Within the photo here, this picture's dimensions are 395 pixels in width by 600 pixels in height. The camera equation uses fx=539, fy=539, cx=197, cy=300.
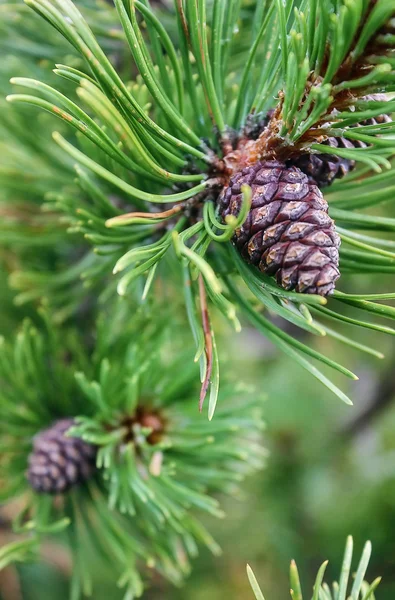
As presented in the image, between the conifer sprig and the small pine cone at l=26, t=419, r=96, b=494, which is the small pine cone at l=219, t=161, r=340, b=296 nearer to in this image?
the conifer sprig

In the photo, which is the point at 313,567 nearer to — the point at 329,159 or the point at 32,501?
the point at 32,501

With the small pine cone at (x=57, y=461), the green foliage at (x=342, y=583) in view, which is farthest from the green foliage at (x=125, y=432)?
the green foliage at (x=342, y=583)

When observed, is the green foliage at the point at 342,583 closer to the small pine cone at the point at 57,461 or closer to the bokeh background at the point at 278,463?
the small pine cone at the point at 57,461

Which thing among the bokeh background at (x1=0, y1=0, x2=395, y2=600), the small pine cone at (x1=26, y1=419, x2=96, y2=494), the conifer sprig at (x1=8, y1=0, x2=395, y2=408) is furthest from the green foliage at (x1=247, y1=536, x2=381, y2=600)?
the bokeh background at (x1=0, y1=0, x2=395, y2=600)

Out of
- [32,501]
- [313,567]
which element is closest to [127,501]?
[32,501]

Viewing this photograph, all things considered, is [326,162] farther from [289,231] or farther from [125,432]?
[125,432]
